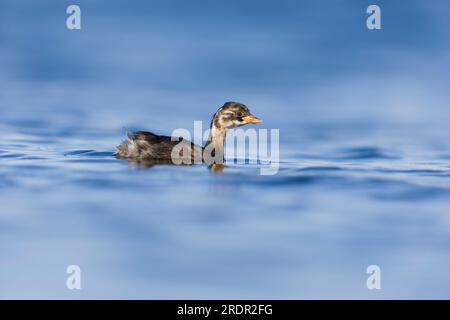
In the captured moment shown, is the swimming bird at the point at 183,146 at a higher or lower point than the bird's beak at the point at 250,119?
lower

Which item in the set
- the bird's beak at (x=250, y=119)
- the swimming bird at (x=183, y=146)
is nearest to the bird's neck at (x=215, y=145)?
the swimming bird at (x=183, y=146)

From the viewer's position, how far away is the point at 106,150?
17938 mm

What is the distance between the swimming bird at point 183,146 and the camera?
52.8ft

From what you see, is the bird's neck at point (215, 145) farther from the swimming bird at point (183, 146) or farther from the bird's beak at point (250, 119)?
the bird's beak at point (250, 119)

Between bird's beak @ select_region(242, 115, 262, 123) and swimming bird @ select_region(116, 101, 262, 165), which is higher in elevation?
bird's beak @ select_region(242, 115, 262, 123)

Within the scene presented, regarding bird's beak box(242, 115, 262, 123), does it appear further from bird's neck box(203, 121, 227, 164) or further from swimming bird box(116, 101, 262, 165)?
bird's neck box(203, 121, 227, 164)

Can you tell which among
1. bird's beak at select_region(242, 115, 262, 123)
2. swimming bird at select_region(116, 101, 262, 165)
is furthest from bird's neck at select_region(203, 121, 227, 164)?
bird's beak at select_region(242, 115, 262, 123)

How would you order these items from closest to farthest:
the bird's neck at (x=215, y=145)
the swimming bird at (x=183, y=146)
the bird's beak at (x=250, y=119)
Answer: the swimming bird at (x=183, y=146) → the bird's neck at (x=215, y=145) → the bird's beak at (x=250, y=119)

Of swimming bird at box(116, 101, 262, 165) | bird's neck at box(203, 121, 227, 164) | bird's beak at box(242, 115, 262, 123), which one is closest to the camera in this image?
swimming bird at box(116, 101, 262, 165)

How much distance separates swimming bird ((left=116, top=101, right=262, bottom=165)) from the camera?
52.8 feet

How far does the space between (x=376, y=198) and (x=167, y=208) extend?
2969 millimetres

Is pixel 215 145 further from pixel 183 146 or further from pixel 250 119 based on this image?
pixel 183 146

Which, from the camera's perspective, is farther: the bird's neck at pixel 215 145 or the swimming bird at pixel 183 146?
the bird's neck at pixel 215 145

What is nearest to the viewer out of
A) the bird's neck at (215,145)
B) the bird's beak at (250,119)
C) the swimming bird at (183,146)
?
the swimming bird at (183,146)
